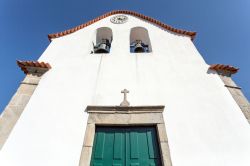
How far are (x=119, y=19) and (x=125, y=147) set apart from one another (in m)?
5.72

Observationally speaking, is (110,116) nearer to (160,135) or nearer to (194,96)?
(160,135)

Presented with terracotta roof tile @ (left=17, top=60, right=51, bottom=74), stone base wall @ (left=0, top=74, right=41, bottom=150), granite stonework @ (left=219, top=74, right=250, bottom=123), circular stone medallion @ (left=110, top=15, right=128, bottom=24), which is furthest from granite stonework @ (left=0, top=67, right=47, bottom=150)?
granite stonework @ (left=219, top=74, right=250, bottom=123)

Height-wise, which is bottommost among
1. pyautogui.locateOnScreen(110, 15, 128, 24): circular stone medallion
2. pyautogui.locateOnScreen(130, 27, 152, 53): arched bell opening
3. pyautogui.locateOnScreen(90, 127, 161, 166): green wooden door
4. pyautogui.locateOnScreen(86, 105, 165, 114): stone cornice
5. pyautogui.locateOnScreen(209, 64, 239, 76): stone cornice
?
pyautogui.locateOnScreen(90, 127, 161, 166): green wooden door

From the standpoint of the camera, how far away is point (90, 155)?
3326 mm

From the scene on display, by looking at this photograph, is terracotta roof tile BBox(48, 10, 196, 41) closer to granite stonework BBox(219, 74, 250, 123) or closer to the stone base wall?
granite stonework BBox(219, 74, 250, 123)

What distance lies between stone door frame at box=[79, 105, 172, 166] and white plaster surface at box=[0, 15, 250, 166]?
5.2 inches

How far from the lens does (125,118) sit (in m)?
3.87

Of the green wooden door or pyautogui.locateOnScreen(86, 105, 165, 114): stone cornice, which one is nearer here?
the green wooden door

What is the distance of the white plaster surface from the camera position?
334cm

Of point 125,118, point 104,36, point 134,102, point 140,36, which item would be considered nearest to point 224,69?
point 134,102

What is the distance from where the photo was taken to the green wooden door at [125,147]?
10.9 ft

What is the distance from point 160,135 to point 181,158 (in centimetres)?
53

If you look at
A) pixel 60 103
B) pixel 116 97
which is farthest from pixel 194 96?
pixel 60 103

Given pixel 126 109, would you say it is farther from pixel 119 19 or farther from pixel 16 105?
pixel 119 19
